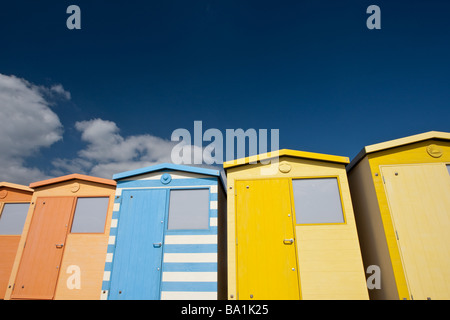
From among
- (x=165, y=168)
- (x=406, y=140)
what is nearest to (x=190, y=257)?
(x=165, y=168)

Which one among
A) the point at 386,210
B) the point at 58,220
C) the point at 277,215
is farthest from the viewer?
the point at 58,220

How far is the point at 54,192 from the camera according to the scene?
732cm

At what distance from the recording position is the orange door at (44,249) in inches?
250

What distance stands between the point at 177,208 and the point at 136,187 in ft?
4.32

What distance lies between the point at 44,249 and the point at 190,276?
A: 4.47 m

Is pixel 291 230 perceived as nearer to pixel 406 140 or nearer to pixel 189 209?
pixel 189 209

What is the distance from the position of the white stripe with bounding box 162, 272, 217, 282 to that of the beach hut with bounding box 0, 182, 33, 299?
551 centimetres

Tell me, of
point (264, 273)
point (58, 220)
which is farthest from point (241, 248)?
point (58, 220)

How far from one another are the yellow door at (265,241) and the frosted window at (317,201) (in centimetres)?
26

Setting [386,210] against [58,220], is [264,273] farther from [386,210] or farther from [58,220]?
[58,220]

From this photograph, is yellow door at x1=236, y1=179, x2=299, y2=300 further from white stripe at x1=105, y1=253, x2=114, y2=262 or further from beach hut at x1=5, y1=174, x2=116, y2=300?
beach hut at x1=5, y1=174, x2=116, y2=300

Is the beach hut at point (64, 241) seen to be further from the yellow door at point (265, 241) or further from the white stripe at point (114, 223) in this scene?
the yellow door at point (265, 241)

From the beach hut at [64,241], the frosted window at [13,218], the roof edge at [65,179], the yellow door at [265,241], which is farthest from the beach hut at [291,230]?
the frosted window at [13,218]
